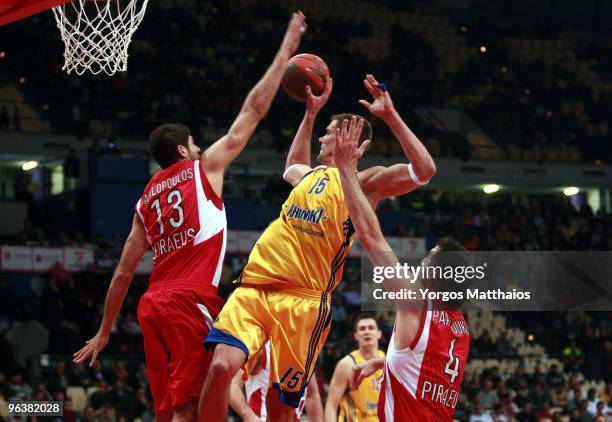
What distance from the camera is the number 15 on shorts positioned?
5562 mm

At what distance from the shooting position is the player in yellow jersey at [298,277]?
5461mm

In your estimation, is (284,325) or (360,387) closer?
(284,325)

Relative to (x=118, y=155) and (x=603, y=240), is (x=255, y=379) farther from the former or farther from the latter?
(x=603, y=240)

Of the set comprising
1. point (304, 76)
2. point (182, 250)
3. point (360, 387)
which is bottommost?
point (360, 387)

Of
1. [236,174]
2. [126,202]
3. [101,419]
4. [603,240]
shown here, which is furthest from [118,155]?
[603,240]

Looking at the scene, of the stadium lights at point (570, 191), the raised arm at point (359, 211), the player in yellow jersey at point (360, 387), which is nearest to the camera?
the raised arm at point (359, 211)

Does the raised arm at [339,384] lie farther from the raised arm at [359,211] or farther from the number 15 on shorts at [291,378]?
the raised arm at [359,211]

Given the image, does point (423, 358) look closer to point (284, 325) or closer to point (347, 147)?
point (284, 325)

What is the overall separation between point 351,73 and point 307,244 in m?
20.8

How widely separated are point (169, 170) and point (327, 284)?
44.0 inches

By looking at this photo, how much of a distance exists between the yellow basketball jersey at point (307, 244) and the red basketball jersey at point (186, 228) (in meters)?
0.27

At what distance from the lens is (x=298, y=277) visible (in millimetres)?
5699
